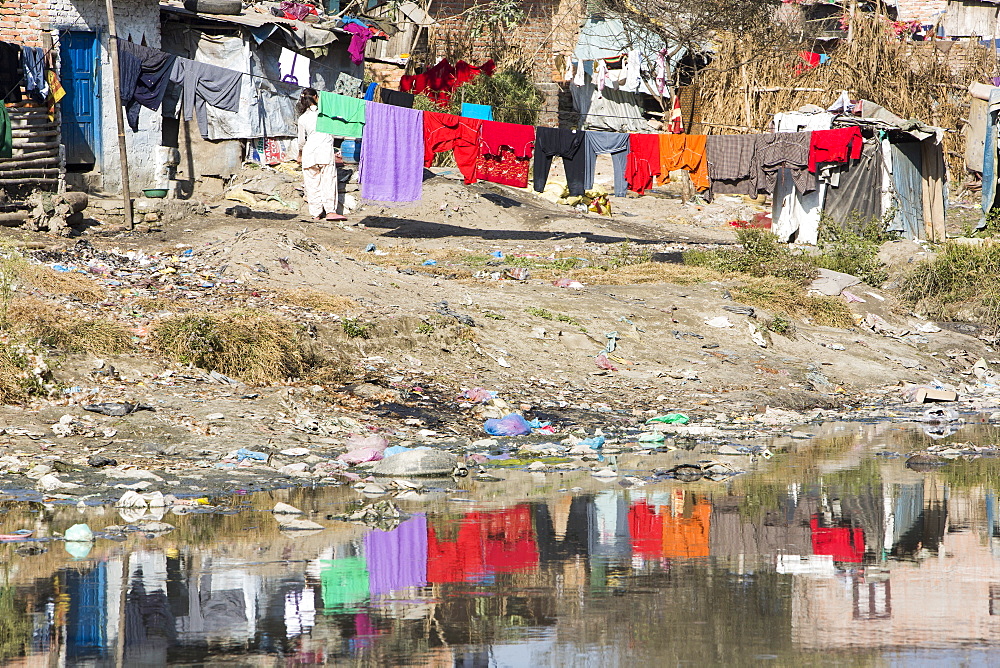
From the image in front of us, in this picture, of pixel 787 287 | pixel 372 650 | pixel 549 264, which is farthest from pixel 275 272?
pixel 372 650

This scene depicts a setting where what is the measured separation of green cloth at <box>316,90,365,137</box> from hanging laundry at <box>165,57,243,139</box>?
1032mm

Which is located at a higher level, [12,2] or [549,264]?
[12,2]

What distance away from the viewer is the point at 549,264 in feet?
44.0

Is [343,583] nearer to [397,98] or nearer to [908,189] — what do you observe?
[397,98]

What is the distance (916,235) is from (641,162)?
434 centimetres

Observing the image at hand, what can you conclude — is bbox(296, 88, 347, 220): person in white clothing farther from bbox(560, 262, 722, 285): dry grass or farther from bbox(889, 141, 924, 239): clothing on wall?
bbox(889, 141, 924, 239): clothing on wall

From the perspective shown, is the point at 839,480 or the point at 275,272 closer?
the point at 839,480

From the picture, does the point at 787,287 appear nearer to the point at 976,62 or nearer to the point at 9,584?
the point at 9,584

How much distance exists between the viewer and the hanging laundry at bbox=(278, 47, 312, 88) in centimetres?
1748

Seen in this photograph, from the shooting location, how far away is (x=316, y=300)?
375 inches

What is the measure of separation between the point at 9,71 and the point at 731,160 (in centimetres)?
878

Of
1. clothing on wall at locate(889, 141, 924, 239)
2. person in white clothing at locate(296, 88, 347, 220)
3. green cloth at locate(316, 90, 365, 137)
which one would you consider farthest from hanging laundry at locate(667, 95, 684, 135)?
green cloth at locate(316, 90, 365, 137)

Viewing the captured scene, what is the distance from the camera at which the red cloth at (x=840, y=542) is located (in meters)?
4.61

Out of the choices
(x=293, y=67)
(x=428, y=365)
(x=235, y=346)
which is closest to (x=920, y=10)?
(x=293, y=67)
